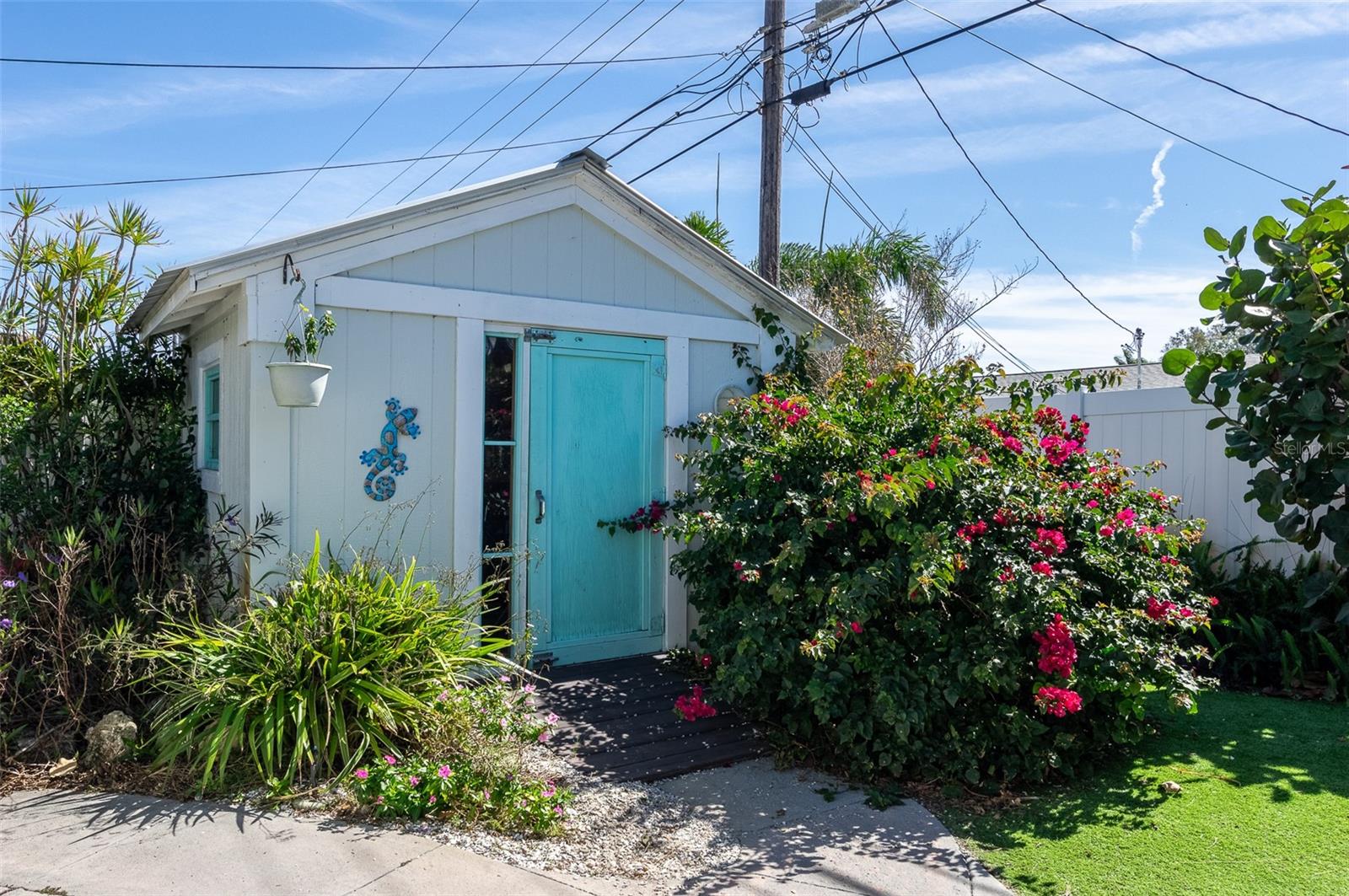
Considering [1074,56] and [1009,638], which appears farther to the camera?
[1074,56]

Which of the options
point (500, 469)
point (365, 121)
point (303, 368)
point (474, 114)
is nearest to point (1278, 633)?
point (500, 469)

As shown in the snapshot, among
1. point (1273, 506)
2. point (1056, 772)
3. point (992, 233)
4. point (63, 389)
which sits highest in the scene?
point (992, 233)

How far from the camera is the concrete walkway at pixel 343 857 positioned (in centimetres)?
300

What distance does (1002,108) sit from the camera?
9.70 metres

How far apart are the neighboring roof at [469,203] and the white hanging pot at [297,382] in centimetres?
59

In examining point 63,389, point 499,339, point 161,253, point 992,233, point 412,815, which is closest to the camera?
point 412,815

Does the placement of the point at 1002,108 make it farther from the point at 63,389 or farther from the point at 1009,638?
the point at 63,389

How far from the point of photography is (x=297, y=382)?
4504mm

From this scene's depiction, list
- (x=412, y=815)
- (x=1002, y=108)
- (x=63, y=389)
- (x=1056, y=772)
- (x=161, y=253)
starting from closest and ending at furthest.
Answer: (x=412, y=815)
(x=1056, y=772)
(x=63, y=389)
(x=161, y=253)
(x=1002, y=108)

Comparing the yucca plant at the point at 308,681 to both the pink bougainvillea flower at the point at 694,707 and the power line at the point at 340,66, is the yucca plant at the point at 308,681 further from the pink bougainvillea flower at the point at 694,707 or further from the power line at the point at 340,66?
the power line at the point at 340,66

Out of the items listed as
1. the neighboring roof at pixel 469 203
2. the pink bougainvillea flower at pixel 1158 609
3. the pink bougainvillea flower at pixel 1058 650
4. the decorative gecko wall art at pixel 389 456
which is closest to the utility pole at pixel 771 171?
the neighboring roof at pixel 469 203

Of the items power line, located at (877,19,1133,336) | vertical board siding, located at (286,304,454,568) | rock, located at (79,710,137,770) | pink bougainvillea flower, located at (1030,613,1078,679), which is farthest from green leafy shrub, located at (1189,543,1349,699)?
rock, located at (79,710,137,770)

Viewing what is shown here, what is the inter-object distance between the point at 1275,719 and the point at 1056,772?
1.70m

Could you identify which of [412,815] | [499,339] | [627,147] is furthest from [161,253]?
[412,815]
